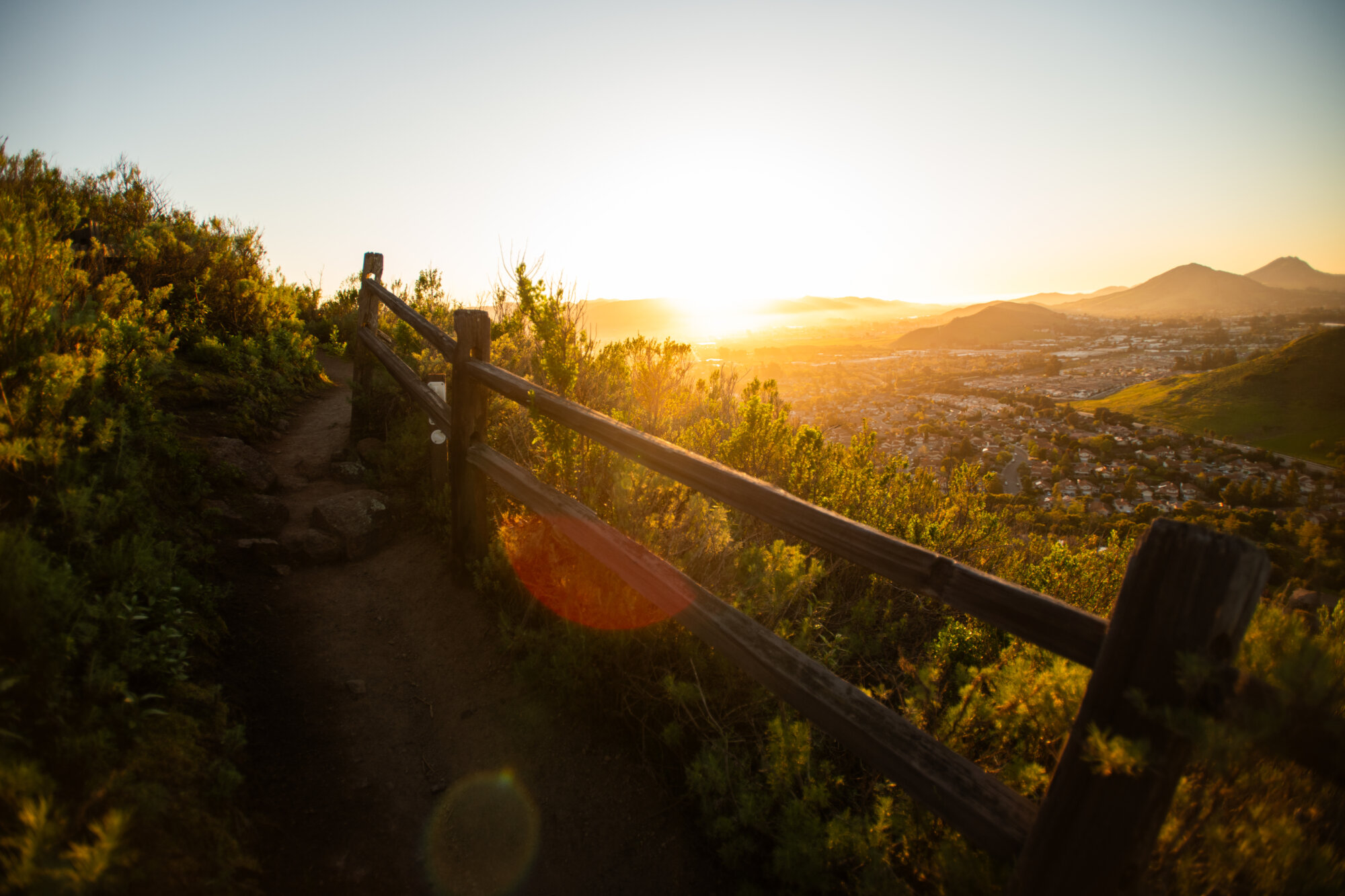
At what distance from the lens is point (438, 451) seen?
4836mm

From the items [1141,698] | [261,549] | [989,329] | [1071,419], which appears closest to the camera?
[1141,698]

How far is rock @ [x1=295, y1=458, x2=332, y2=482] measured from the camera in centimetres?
593

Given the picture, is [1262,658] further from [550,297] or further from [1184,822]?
[550,297]

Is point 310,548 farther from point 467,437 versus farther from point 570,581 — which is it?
point 570,581

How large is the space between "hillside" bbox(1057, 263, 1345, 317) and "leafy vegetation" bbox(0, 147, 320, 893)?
6513 cm

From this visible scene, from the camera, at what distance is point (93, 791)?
1.55m

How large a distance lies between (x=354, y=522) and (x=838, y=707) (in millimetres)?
4430

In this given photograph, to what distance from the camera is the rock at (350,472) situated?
5.85 metres

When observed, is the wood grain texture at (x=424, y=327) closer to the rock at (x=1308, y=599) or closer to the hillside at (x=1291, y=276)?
the rock at (x=1308, y=599)

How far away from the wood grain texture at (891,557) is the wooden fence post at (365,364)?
539 centimetres

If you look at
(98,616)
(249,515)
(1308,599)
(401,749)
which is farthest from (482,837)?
(1308,599)

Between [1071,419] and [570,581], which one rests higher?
[570,581]

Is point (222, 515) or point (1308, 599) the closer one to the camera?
point (1308, 599)

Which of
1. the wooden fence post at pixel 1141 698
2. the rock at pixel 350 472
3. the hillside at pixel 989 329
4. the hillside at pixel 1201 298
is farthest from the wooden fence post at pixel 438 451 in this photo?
the hillside at pixel 1201 298
